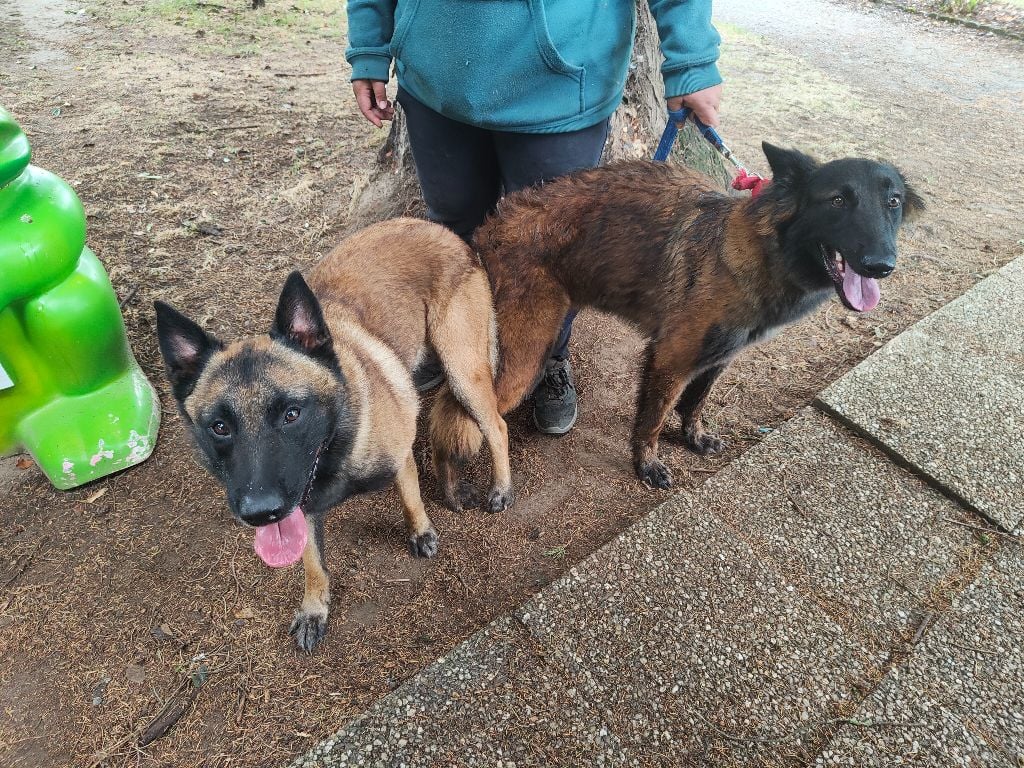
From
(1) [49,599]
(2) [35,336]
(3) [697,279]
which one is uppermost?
(3) [697,279]

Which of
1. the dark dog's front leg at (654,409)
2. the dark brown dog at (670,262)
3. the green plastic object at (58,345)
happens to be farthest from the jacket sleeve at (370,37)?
the dark dog's front leg at (654,409)

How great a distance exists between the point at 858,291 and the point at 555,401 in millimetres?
1592

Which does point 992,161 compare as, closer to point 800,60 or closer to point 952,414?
point 800,60

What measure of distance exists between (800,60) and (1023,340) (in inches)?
292

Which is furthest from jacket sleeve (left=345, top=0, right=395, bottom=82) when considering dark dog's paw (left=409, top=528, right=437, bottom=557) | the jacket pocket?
dark dog's paw (left=409, top=528, right=437, bottom=557)

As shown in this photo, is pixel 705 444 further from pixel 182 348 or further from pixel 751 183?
pixel 182 348

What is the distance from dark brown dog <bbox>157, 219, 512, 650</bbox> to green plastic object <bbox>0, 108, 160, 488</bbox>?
1.15 meters

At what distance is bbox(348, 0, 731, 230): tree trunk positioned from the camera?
12.9ft

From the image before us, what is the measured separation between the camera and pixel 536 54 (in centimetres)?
228

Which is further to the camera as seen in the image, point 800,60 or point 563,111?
point 800,60

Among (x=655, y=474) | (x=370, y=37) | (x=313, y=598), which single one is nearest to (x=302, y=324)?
(x=313, y=598)

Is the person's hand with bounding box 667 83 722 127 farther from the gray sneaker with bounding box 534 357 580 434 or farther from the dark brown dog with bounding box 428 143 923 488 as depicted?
the gray sneaker with bounding box 534 357 580 434

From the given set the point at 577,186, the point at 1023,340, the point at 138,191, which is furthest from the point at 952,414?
the point at 138,191

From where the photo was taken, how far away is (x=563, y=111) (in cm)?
243
